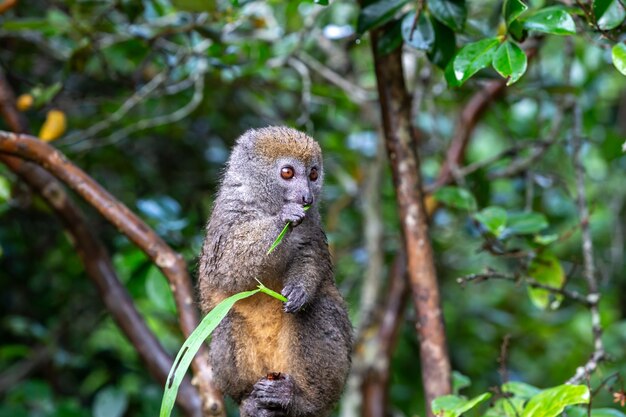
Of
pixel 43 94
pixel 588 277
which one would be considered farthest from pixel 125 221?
pixel 588 277

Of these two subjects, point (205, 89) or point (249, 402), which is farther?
point (205, 89)

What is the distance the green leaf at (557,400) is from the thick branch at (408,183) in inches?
38.2

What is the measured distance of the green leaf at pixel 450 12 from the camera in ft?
11.2

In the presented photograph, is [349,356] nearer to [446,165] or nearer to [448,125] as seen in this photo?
[446,165]

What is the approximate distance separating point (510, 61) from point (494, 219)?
3.62 feet

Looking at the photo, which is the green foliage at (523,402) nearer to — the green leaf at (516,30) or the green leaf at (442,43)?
the green leaf at (516,30)

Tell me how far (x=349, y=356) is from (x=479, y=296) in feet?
13.5

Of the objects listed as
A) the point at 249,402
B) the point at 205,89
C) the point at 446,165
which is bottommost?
the point at 249,402

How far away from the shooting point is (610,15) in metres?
3.19

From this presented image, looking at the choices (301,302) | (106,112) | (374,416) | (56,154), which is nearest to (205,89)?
(106,112)

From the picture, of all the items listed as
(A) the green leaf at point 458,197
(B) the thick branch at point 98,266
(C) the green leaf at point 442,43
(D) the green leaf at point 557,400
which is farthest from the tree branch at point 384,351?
(D) the green leaf at point 557,400

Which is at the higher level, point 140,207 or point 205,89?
point 205,89

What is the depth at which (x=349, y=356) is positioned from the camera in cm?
351

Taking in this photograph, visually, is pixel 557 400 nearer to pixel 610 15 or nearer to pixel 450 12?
pixel 610 15
